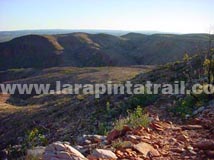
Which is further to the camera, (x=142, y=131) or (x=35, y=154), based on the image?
(x=142, y=131)

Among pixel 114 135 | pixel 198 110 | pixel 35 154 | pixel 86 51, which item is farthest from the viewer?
pixel 86 51

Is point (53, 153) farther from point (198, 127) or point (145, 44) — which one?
point (145, 44)

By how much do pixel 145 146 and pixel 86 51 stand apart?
7779 cm

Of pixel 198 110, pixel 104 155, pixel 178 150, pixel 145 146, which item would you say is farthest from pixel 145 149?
pixel 198 110

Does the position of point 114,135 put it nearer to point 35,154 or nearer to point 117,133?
point 117,133

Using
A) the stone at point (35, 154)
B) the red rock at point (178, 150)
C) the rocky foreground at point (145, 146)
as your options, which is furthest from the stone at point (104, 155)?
the red rock at point (178, 150)

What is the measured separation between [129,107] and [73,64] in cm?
6530

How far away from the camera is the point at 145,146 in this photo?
5.22 metres

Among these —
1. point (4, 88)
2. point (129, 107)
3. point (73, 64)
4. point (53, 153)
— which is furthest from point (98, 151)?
point (73, 64)

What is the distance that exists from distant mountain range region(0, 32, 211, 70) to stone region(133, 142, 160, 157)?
63.2m

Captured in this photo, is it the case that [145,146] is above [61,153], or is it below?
below

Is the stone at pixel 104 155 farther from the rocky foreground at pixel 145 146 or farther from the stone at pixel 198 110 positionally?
the stone at pixel 198 110

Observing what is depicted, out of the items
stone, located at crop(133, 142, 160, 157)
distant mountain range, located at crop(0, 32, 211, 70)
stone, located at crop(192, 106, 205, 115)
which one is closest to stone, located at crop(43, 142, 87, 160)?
stone, located at crop(133, 142, 160, 157)

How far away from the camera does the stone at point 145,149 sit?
16.6 ft
